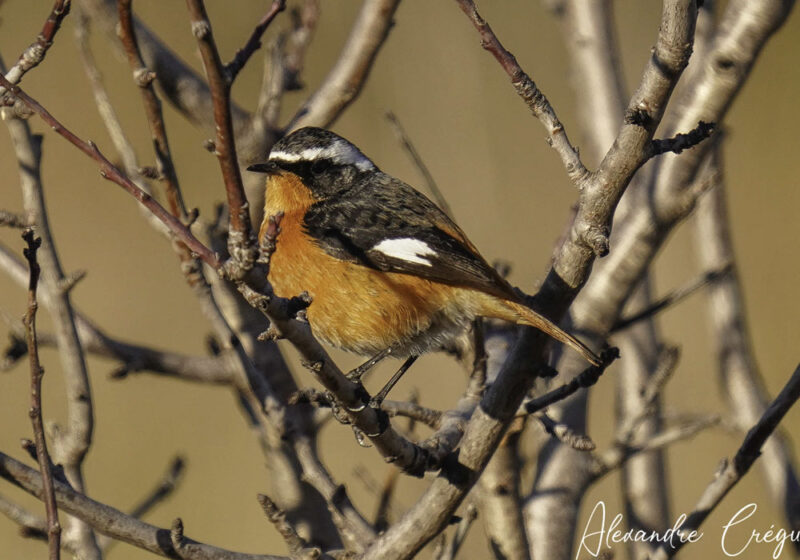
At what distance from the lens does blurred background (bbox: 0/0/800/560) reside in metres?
6.27

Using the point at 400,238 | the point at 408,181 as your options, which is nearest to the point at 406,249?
the point at 400,238

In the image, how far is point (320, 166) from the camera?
375 centimetres

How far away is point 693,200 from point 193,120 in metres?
1.95

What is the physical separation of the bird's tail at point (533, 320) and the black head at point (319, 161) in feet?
3.26

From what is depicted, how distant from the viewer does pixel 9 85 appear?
1931 millimetres

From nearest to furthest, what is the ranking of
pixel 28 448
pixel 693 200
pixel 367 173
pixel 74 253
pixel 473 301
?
pixel 28 448 < pixel 693 200 < pixel 473 301 < pixel 367 173 < pixel 74 253

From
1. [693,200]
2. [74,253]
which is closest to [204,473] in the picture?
[74,253]

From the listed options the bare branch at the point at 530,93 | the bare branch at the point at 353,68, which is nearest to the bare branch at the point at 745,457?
the bare branch at the point at 530,93

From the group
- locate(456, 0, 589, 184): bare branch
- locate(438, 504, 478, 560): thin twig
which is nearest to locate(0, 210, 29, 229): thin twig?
locate(456, 0, 589, 184): bare branch

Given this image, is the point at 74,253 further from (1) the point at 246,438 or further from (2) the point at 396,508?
(2) the point at 396,508

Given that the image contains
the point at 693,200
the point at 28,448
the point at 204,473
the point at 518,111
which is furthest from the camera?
the point at 518,111

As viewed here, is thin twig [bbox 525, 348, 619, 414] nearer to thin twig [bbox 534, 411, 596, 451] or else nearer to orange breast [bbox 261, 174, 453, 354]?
thin twig [bbox 534, 411, 596, 451]

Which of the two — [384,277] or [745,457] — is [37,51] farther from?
[745,457]

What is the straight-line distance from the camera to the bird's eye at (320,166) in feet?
12.2
